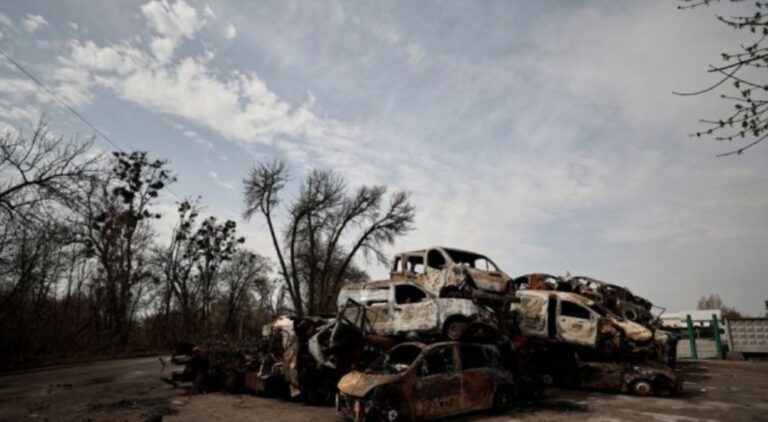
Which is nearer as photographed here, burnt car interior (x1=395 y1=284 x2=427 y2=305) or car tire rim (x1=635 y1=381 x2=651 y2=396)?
car tire rim (x1=635 y1=381 x2=651 y2=396)

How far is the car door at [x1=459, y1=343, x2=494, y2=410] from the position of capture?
7.50 m

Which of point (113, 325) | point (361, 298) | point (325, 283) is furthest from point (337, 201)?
point (361, 298)

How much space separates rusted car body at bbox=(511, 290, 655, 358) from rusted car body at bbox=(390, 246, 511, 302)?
166 cm

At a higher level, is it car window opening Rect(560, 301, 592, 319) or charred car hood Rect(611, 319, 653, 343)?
car window opening Rect(560, 301, 592, 319)

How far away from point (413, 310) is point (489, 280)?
2.00 m

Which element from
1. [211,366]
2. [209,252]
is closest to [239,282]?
[209,252]

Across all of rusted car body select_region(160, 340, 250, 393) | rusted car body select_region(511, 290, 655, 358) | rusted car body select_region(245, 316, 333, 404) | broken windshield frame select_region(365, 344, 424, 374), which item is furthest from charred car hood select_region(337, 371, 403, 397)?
rusted car body select_region(511, 290, 655, 358)

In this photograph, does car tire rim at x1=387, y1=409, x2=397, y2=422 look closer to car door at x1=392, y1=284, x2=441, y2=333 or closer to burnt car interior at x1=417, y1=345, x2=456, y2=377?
burnt car interior at x1=417, y1=345, x2=456, y2=377

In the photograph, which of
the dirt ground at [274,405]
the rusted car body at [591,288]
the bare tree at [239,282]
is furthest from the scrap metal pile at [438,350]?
the bare tree at [239,282]

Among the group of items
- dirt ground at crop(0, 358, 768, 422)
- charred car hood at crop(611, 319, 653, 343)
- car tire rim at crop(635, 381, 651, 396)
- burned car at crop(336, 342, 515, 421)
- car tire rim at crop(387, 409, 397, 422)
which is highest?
charred car hood at crop(611, 319, 653, 343)

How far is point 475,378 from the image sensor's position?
766 centimetres

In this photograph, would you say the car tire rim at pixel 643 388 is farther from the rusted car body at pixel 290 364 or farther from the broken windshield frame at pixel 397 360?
the rusted car body at pixel 290 364

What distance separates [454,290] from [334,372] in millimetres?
3142

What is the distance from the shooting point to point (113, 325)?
89.5 ft
